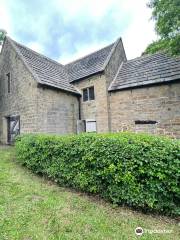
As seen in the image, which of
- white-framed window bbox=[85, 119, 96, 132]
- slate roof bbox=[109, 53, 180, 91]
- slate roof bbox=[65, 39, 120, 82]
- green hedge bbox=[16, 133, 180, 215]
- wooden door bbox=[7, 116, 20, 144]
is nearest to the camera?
green hedge bbox=[16, 133, 180, 215]

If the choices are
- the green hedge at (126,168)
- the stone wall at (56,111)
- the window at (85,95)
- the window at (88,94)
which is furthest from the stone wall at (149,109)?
the green hedge at (126,168)

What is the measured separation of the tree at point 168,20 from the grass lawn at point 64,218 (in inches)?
262

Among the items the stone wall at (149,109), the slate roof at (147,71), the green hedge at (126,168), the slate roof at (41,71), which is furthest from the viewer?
the slate roof at (41,71)

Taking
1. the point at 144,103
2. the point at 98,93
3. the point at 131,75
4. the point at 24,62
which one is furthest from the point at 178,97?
the point at 24,62

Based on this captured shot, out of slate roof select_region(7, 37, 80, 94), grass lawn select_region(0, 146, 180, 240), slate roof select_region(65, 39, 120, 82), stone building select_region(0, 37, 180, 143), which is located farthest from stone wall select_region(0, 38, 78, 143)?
grass lawn select_region(0, 146, 180, 240)

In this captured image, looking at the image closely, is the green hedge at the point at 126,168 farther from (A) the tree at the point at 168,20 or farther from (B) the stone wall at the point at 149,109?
(B) the stone wall at the point at 149,109

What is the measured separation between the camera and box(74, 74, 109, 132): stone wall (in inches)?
536

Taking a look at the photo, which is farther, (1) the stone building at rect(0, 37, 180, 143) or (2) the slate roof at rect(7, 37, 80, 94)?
(2) the slate roof at rect(7, 37, 80, 94)

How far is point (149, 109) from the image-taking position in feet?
37.8

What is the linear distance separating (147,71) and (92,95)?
14.7 ft

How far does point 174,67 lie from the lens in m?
11.3

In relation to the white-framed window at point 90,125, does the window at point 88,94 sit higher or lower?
higher

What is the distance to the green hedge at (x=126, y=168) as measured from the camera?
4.55m

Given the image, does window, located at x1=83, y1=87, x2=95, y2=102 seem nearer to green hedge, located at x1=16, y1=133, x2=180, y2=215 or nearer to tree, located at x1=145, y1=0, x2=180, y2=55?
tree, located at x1=145, y1=0, x2=180, y2=55
